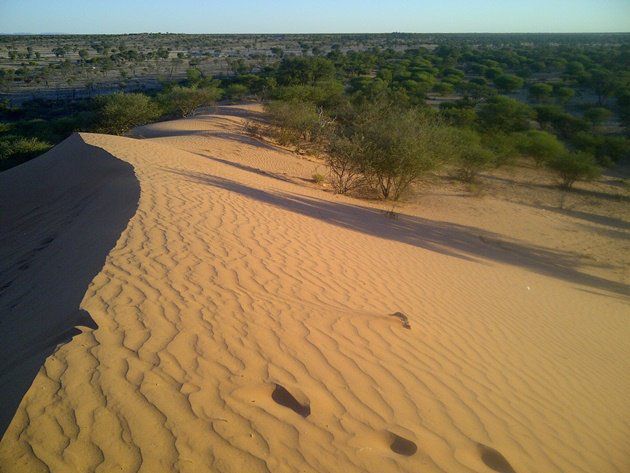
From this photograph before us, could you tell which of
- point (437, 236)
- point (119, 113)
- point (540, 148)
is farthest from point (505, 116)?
point (119, 113)

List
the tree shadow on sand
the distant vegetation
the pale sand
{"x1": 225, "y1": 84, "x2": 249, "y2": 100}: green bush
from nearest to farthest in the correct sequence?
the pale sand
the tree shadow on sand
the distant vegetation
{"x1": 225, "y1": 84, "x2": 249, "y2": 100}: green bush

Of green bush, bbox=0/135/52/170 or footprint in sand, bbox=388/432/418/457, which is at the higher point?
footprint in sand, bbox=388/432/418/457

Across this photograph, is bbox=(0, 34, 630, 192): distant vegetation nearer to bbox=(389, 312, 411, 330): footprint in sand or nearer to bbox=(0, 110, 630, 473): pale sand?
bbox=(0, 110, 630, 473): pale sand

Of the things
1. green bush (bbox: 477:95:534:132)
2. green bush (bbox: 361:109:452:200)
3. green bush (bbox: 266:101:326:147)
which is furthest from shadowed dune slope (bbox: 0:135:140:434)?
green bush (bbox: 477:95:534:132)

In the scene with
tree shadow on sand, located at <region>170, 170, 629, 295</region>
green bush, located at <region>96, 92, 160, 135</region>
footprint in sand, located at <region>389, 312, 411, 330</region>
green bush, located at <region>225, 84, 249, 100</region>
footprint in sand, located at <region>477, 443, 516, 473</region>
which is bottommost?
tree shadow on sand, located at <region>170, 170, 629, 295</region>

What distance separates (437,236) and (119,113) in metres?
20.7

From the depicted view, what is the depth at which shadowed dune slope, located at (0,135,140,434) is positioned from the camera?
3.66 m

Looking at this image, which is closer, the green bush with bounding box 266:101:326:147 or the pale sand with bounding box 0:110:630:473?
the pale sand with bounding box 0:110:630:473

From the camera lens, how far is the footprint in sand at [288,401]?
2989 millimetres

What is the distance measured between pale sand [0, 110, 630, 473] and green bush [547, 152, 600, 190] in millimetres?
13360

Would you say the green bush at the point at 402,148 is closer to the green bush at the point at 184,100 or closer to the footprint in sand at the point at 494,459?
the footprint in sand at the point at 494,459

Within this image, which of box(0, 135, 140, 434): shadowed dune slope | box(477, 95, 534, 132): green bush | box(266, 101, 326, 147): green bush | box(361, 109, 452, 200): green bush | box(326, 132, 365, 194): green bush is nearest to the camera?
box(0, 135, 140, 434): shadowed dune slope

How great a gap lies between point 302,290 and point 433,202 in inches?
475

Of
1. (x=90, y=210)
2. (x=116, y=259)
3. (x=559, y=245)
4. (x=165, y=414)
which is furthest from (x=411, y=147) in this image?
(x=165, y=414)
